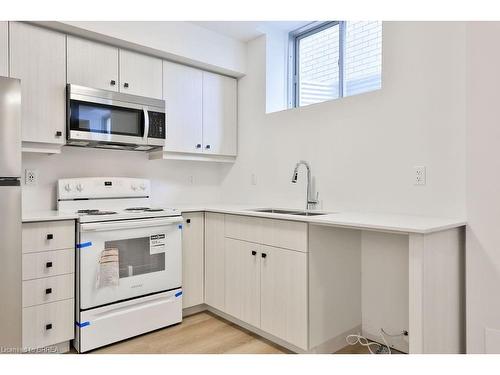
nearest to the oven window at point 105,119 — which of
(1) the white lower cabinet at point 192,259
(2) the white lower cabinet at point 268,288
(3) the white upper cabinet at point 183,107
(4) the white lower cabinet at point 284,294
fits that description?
(3) the white upper cabinet at point 183,107

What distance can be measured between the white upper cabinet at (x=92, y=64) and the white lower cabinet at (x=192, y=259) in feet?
3.89

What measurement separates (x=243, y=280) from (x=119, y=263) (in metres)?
0.87

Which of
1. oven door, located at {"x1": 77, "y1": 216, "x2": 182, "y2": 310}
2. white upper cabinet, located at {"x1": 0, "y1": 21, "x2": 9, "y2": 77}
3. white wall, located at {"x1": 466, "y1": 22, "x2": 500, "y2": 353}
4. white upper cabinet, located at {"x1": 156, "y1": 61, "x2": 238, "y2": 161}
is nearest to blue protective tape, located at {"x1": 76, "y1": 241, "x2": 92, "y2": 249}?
oven door, located at {"x1": 77, "y1": 216, "x2": 182, "y2": 310}

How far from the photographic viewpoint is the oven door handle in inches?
87.5

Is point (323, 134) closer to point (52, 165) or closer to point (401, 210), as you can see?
point (401, 210)

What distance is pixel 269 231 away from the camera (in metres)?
2.32

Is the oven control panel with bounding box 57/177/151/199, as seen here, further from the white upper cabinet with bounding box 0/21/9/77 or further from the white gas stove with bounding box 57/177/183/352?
the white upper cabinet with bounding box 0/21/9/77

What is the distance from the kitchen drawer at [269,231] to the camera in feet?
6.99

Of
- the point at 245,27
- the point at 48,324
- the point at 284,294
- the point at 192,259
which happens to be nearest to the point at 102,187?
the point at 192,259

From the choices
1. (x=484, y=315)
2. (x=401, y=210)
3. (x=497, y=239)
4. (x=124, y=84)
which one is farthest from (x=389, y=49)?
(x=124, y=84)

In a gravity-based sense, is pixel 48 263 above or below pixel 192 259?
above

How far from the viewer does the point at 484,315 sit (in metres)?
1.84

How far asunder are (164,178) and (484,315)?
8.60 feet

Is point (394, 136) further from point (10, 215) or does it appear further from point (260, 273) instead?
point (10, 215)
